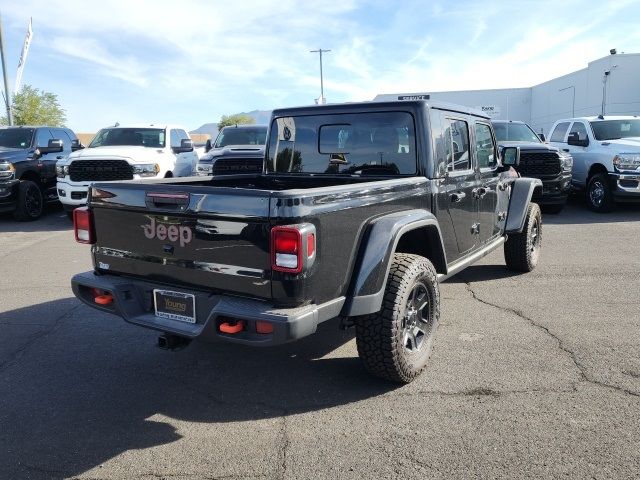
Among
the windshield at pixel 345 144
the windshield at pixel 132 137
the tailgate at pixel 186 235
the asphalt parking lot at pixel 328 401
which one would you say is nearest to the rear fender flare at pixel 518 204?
the asphalt parking lot at pixel 328 401

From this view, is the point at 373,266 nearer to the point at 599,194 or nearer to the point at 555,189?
the point at 555,189

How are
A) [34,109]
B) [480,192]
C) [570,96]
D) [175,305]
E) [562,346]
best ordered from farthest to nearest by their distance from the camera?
1. [570,96]
2. [34,109]
3. [480,192]
4. [562,346]
5. [175,305]

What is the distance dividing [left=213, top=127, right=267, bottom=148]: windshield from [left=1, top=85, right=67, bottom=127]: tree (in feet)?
50.6

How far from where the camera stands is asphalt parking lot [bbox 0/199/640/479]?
2.79 m

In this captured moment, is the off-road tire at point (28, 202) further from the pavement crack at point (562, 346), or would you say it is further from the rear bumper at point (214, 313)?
the pavement crack at point (562, 346)

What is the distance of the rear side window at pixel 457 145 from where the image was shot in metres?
Answer: 4.46

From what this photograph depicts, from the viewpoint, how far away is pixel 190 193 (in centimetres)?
309

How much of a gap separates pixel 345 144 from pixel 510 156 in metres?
2.09

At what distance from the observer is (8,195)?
10.9m

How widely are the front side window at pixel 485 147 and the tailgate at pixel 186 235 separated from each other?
2.92m

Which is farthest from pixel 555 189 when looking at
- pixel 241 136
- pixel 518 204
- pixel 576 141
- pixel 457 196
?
pixel 457 196

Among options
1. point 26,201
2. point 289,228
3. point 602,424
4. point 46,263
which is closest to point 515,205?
point 602,424

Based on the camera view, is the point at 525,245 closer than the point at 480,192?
No

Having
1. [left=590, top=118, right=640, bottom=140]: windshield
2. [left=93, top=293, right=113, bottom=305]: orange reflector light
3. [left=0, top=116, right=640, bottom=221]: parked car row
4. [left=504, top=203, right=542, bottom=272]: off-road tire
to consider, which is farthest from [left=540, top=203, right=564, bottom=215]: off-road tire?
[left=93, top=293, right=113, bottom=305]: orange reflector light
